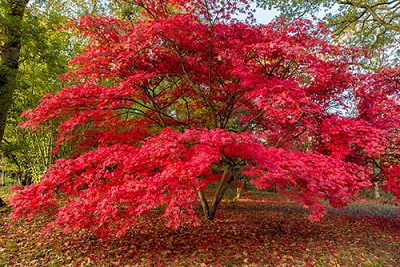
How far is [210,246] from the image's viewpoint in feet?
15.6

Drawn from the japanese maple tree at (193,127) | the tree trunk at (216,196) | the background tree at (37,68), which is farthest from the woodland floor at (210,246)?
the background tree at (37,68)

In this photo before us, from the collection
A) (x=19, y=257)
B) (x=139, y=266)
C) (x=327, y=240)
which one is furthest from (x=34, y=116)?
(x=327, y=240)

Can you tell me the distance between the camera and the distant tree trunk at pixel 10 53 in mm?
5922

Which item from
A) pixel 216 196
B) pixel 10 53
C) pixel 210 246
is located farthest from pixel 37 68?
pixel 210 246

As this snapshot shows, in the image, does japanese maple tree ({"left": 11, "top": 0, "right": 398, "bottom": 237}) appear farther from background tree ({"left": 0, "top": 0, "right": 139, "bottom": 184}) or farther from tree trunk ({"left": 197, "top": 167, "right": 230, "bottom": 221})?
background tree ({"left": 0, "top": 0, "right": 139, "bottom": 184})

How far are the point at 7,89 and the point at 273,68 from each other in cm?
648

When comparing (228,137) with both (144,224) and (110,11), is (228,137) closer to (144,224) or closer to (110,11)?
(144,224)

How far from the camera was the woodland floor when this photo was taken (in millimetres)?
4281

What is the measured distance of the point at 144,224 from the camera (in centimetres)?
617

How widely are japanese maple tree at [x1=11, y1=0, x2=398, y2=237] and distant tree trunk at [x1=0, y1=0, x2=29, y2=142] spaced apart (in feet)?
7.65

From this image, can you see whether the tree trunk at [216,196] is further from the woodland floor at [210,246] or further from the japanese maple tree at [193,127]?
the woodland floor at [210,246]

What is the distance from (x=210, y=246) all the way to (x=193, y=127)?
7.86 ft

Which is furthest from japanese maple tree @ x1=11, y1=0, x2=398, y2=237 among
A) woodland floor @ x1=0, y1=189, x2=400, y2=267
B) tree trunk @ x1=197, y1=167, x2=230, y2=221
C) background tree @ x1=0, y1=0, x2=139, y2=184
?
background tree @ x1=0, y1=0, x2=139, y2=184

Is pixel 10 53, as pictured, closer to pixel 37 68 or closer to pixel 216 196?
pixel 37 68
